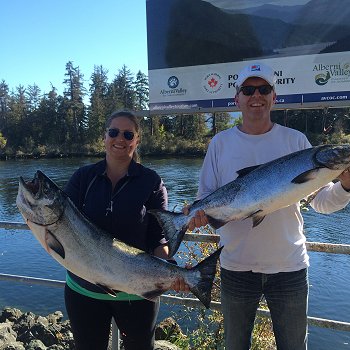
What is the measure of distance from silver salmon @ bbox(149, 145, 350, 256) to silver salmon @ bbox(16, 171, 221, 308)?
0.89 feet

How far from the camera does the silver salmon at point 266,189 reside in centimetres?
306

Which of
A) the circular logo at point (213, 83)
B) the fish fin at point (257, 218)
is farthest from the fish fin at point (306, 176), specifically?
the circular logo at point (213, 83)

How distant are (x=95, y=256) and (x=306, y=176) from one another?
167cm

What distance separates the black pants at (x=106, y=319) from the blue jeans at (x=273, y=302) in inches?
25.1

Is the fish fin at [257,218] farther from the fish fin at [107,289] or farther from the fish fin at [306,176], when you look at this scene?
the fish fin at [107,289]

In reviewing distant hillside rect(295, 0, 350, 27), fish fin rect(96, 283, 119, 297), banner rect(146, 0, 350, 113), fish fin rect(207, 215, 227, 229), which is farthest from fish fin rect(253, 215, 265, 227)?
distant hillside rect(295, 0, 350, 27)

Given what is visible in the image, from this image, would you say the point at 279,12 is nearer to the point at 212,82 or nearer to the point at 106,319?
the point at 212,82

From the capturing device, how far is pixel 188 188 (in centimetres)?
2820

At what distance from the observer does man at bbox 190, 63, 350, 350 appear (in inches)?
127

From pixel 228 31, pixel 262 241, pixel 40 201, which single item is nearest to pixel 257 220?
pixel 262 241

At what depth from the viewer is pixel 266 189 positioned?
3.21 meters

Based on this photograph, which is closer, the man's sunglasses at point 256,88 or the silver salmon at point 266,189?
the silver salmon at point 266,189

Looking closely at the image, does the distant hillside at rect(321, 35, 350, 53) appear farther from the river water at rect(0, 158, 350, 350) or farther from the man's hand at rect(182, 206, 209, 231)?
the river water at rect(0, 158, 350, 350)

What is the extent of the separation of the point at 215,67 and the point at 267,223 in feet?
11.9
